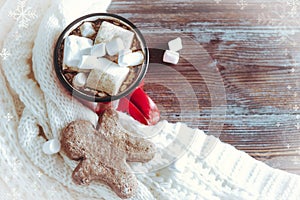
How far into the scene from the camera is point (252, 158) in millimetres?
1226

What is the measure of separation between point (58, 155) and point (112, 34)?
31 centimetres

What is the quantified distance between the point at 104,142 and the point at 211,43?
1.36ft

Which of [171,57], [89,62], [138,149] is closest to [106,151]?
[138,149]

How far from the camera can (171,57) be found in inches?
49.2

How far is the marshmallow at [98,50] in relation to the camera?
1.02 meters

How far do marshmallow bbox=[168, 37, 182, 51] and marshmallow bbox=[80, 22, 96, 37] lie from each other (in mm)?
261

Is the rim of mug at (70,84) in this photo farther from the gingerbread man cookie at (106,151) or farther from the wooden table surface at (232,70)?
the wooden table surface at (232,70)

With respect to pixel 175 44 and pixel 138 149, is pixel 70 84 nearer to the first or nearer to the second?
Answer: pixel 138 149

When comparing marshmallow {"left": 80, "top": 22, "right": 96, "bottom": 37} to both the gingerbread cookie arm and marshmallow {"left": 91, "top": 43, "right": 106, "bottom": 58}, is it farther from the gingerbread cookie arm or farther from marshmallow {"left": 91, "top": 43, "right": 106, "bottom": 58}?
the gingerbread cookie arm

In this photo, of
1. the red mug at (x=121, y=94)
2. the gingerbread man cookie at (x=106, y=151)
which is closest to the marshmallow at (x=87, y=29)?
the red mug at (x=121, y=94)

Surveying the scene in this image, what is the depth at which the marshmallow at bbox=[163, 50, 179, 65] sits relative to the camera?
49.0 inches

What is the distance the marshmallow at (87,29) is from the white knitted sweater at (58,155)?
87 mm

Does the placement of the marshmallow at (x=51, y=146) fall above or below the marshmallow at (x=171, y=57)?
below
